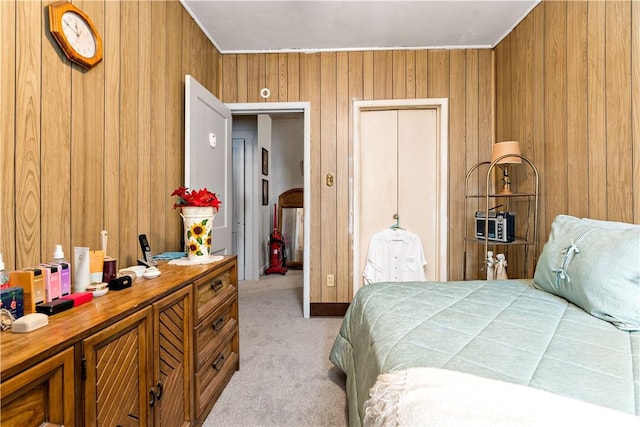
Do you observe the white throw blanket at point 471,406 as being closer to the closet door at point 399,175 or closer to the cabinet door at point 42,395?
the cabinet door at point 42,395

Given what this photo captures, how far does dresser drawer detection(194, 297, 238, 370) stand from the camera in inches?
57.6

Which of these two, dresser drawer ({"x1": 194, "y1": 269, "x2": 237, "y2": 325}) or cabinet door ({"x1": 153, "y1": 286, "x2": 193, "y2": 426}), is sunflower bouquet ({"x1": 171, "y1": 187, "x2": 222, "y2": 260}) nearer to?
dresser drawer ({"x1": 194, "y1": 269, "x2": 237, "y2": 325})

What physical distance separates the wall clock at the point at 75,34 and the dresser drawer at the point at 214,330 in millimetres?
1313

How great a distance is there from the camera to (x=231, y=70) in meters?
3.04

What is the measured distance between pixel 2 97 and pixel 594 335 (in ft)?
7.15

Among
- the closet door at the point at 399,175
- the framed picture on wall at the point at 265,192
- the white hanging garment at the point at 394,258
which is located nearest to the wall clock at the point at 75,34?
the closet door at the point at 399,175

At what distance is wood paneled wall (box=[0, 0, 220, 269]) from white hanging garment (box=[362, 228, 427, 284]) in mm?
1794

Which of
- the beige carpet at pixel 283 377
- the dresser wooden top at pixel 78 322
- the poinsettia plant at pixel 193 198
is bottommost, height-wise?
the beige carpet at pixel 283 377

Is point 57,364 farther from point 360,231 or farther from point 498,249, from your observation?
point 498,249

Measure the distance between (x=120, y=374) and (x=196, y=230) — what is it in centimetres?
87

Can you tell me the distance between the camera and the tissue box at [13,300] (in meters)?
0.78

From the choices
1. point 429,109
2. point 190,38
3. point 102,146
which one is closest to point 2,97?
point 102,146

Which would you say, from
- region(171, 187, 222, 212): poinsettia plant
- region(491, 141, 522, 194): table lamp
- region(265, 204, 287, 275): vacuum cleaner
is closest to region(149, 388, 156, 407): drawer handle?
region(171, 187, 222, 212): poinsettia plant

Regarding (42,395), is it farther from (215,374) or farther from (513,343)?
(513,343)
